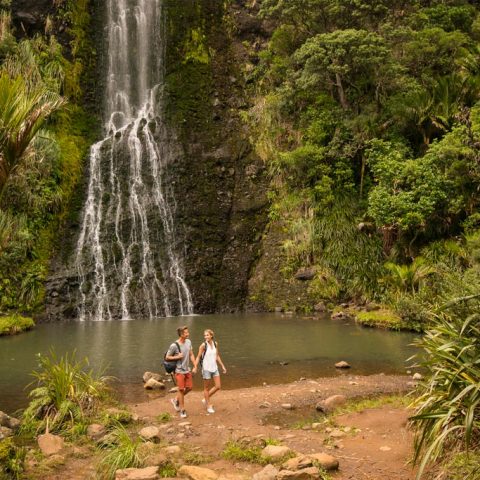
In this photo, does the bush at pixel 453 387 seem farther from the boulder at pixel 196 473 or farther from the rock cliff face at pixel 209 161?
the rock cliff face at pixel 209 161

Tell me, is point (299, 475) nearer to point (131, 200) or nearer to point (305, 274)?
point (305, 274)

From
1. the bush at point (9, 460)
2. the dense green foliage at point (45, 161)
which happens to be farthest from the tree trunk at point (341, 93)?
the bush at point (9, 460)

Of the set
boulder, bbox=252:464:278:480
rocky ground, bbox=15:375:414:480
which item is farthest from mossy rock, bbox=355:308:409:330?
boulder, bbox=252:464:278:480

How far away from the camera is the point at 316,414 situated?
866 centimetres

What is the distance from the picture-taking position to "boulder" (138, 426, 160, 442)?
7215 millimetres

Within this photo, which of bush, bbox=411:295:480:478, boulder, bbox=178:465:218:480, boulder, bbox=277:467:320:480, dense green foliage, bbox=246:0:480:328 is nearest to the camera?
bush, bbox=411:295:480:478

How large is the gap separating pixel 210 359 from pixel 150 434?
196cm

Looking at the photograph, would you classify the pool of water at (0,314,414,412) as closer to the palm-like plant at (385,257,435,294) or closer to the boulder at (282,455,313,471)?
the palm-like plant at (385,257,435,294)

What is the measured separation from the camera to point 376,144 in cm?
2248

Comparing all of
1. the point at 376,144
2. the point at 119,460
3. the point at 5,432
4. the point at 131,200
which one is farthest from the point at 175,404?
the point at 131,200

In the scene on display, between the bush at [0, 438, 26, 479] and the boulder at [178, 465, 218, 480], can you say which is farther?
the boulder at [178, 465, 218, 480]

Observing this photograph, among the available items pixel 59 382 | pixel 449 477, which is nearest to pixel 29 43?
pixel 59 382

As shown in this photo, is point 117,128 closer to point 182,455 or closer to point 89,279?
point 89,279

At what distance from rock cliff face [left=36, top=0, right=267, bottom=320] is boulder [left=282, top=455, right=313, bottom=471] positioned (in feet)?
60.6
